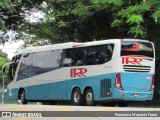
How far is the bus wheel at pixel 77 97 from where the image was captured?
1010 inches

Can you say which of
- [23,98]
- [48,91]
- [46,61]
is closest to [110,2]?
[46,61]

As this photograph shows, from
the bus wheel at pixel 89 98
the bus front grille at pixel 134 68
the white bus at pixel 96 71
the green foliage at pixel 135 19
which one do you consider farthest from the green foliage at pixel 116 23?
the bus wheel at pixel 89 98

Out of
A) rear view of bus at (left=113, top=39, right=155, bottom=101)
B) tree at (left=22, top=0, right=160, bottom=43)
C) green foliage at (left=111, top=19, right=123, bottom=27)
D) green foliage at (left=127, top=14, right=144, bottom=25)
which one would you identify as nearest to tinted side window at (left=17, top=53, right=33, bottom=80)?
tree at (left=22, top=0, right=160, bottom=43)

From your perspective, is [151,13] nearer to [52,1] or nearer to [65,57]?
[65,57]

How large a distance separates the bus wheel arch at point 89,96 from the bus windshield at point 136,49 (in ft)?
9.28

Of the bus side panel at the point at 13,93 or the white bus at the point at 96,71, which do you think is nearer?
the white bus at the point at 96,71

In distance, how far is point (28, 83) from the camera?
30156 millimetres

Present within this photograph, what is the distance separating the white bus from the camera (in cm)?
2412

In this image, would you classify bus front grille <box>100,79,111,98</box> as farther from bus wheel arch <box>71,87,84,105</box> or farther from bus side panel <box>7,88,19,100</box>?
bus side panel <box>7,88,19,100</box>

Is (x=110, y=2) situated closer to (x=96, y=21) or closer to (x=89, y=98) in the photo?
(x=96, y=21)

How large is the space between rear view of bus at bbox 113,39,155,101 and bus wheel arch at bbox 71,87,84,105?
7.32ft

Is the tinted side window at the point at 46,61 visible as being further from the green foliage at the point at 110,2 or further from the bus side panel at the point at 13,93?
the green foliage at the point at 110,2

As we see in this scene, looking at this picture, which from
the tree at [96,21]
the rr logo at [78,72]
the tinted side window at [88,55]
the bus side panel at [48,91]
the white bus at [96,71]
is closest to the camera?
the white bus at [96,71]

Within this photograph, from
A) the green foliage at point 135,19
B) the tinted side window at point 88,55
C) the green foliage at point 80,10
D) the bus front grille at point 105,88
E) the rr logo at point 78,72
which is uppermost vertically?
the green foliage at point 80,10
